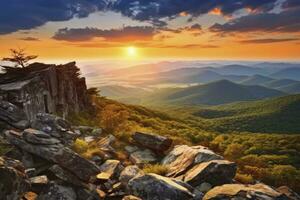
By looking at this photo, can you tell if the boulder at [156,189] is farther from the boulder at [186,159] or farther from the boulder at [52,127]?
the boulder at [52,127]

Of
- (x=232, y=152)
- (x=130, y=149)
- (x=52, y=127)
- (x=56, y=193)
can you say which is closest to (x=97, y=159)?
(x=52, y=127)

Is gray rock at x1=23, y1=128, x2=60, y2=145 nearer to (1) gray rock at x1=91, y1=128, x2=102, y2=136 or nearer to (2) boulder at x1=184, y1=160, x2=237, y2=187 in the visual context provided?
(2) boulder at x1=184, y1=160, x2=237, y2=187

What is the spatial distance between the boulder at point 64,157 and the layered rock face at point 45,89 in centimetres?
1187

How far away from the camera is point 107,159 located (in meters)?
23.5

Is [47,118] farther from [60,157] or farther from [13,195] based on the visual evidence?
[13,195]

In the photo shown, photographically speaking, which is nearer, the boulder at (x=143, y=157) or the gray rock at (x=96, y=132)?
the boulder at (x=143, y=157)

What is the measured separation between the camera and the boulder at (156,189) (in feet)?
53.0

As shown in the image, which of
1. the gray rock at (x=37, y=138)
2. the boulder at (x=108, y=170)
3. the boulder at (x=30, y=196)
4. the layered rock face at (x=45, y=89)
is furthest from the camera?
the layered rock face at (x=45, y=89)

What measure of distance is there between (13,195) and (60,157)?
5184 mm

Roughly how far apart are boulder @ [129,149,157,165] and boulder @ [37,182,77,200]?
8.41 meters

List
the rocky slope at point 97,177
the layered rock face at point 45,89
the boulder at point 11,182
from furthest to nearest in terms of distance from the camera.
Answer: the layered rock face at point 45,89 < the rocky slope at point 97,177 < the boulder at point 11,182

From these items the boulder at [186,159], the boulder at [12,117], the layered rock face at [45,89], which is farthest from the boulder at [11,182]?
the layered rock face at [45,89]

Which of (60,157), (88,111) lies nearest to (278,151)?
(88,111)

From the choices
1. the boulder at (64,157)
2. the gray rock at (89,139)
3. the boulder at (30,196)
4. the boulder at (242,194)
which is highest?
the boulder at (64,157)
